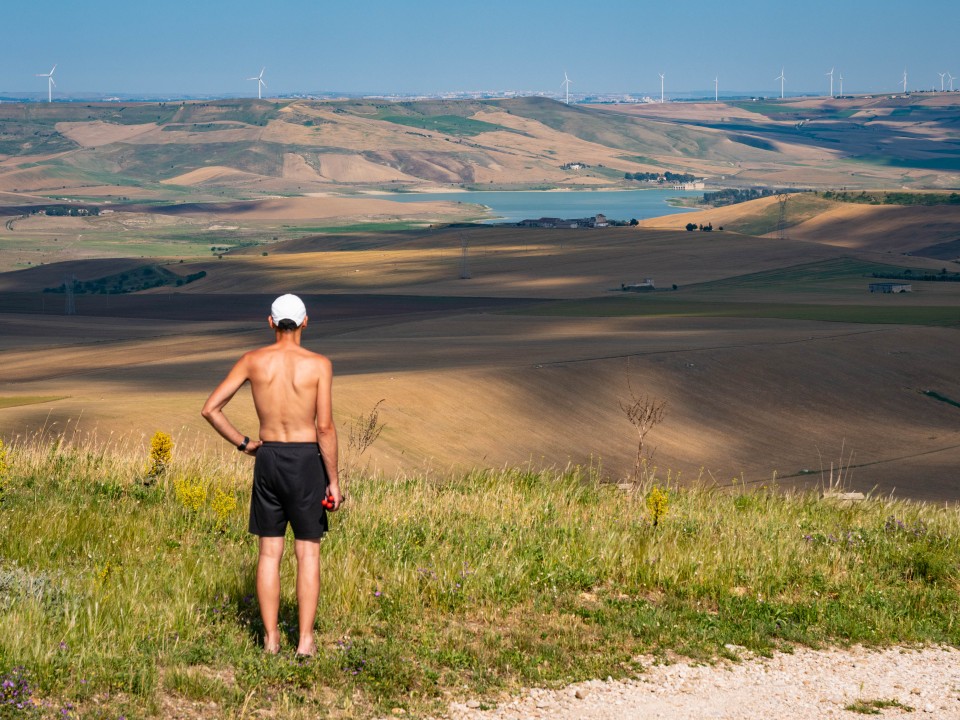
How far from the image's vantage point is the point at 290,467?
832cm

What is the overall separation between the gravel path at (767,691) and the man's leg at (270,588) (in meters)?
1.35

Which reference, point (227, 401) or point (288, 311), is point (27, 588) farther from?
point (288, 311)

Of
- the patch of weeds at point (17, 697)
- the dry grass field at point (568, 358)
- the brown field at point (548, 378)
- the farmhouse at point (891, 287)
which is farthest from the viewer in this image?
the farmhouse at point (891, 287)

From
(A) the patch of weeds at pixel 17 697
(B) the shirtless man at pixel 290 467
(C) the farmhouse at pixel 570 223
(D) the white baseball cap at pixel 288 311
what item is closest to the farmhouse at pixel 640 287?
(C) the farmhouse at pixel 570 223

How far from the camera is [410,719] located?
7613 millimetres

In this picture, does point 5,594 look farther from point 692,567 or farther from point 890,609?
point 890,609

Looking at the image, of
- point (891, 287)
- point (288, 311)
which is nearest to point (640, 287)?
point (891, 287)

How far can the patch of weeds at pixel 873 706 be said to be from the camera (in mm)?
8047

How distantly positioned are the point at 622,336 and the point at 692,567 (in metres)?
58.7

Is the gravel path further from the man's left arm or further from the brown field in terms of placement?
the brown field

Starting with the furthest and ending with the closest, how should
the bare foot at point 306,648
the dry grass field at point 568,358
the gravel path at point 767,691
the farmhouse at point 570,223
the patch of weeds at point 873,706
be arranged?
the farmhouse at point 570,223
the dry grass field at point 568,358
the bare foot at point 306,648
the patch of weeds at point 873,706
the gravel path at point 767,691

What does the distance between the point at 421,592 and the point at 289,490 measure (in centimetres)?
171

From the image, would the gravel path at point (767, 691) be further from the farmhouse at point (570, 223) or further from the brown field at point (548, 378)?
the farmhouse at point (570, 223)

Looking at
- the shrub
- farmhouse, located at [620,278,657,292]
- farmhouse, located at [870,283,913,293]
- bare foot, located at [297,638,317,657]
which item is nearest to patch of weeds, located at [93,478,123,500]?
the shrub
